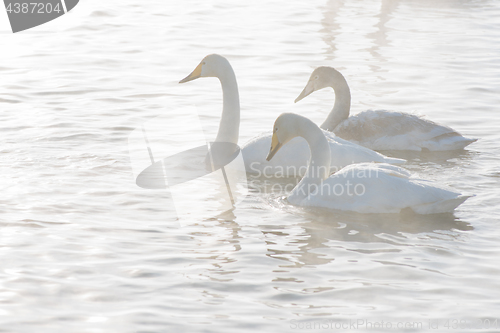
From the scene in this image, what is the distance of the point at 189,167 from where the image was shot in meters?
8.41

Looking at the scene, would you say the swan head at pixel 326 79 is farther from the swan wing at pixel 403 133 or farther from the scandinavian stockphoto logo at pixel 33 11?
the scandinavian stockphoto logo at pixel 33 11

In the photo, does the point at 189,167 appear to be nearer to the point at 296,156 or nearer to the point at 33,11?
the point at 296,156

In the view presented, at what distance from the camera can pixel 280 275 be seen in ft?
17.9

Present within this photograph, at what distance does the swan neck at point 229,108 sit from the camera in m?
8.44

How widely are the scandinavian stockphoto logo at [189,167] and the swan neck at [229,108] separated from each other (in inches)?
3.9

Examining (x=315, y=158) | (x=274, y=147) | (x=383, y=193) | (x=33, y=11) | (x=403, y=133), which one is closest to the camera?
(x=383, y=193)

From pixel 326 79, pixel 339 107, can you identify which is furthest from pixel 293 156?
pixel 326 79

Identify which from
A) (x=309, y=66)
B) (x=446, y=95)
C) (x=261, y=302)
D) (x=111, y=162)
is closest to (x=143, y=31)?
(x=309, y=66)

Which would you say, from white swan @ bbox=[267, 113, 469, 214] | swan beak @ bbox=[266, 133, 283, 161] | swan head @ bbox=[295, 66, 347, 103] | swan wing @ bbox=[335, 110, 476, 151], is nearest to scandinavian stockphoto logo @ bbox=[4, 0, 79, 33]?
swan head @ bbox=[295, 66, 347, 103]

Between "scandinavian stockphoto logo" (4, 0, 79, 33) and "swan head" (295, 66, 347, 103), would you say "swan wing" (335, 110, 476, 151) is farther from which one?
"scandinavian stockphoto logo" (4, 0, 79, 33)

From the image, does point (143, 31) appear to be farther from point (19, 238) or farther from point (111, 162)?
point (19, 238)

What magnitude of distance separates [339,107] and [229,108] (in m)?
1.97

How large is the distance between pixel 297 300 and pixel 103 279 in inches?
57.4

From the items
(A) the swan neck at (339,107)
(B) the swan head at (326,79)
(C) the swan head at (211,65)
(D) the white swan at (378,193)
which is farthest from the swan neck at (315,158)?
(B) the swan head at (326,79)
